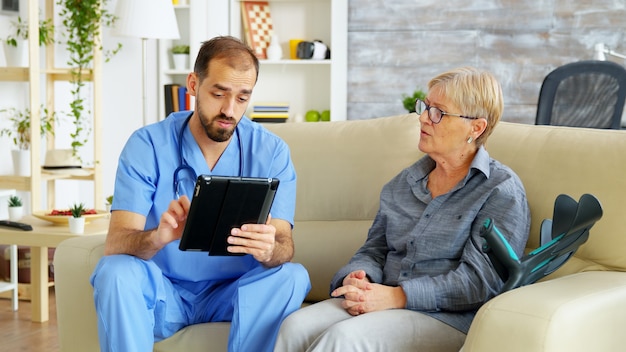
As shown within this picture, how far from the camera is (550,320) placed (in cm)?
166

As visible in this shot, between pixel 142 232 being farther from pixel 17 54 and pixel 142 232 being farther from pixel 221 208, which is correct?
pixel 17 54

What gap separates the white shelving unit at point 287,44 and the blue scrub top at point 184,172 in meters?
2.80

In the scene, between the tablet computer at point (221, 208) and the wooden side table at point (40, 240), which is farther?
the wooden side table at point (40, 240)

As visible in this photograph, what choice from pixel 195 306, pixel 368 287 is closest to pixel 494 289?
pixel 368 287

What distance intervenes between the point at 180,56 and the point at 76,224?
200 centimetres

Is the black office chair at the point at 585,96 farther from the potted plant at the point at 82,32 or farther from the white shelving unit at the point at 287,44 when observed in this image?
the potted plant at the point at 82,32

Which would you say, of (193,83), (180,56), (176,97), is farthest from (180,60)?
(193,83)

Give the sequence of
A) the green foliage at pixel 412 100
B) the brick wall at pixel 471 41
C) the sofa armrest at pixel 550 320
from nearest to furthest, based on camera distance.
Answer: the sofa armrest at pixel 550 320, the green foliage at pixel 412 100, the brick wall at pixel 471 41

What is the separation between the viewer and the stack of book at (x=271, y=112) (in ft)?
17.1

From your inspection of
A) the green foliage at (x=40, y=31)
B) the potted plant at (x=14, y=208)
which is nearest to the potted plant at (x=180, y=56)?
the green foliage at (x=40, y=31)

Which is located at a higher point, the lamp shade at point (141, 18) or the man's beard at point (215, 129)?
the lamp shade at point (141, 18)

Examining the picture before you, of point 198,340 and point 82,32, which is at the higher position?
point 82,32

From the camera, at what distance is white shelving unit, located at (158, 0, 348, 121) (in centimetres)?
512

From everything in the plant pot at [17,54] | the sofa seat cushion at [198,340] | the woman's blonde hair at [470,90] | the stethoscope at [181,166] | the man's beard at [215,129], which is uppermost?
the plant pot at [17,54]
